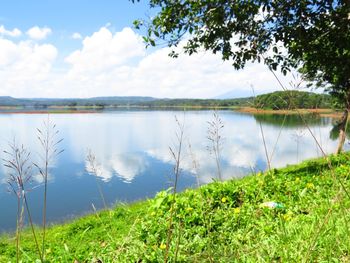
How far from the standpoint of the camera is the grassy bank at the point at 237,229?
3.06 m

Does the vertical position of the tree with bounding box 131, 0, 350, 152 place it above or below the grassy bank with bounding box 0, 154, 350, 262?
above

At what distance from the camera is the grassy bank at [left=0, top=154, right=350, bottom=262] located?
3061mm

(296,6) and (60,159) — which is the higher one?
(296,6)

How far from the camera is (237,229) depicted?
4918mm

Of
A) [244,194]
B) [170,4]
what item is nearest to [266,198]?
[244,194]

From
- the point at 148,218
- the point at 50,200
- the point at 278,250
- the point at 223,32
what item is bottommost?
the point at 50,200

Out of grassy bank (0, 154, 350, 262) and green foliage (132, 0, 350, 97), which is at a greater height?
green foliage (132, 0, 350, 97)

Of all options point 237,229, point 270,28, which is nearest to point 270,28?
point 270,28

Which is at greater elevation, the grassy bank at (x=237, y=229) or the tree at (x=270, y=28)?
the tree at (x=270, y=28)

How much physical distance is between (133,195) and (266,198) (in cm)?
1368

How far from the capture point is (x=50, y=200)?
18812mm

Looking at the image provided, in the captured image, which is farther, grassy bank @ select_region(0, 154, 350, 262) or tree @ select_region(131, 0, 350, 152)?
tree @ select_region(131, 0, 350, 152)

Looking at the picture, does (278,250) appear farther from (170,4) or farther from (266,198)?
(170,4)

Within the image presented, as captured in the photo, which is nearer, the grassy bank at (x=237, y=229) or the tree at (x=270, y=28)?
the grassy bank at (x=237, y=229)
